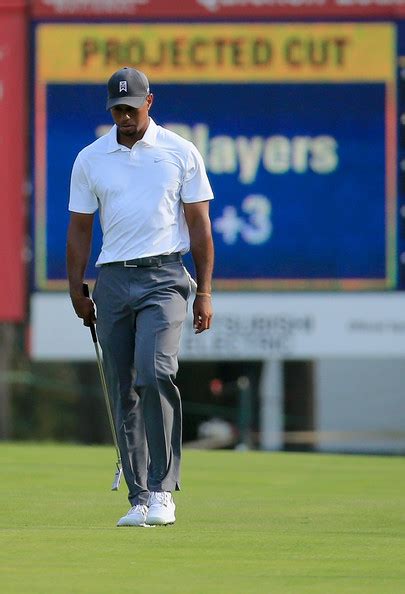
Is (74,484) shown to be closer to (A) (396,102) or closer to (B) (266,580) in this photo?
(B) (266,580)

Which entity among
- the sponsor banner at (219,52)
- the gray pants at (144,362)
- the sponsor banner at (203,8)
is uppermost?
the sponsor banner at (203,8)

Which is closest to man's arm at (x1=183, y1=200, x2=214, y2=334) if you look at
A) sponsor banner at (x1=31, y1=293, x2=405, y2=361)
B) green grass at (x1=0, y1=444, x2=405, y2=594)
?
green grass at (x1=0, y1=444, x2=405, y2=594)

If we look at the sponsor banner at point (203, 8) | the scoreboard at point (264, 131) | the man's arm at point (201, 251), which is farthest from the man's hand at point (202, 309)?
the sponsor banner at point (203, 8)

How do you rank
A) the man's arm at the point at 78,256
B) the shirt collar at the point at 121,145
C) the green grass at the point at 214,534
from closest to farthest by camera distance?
the green grass at the point at 214,534 → the shirt collar at the point at 121,145 → the man's arm at the point at 78,256

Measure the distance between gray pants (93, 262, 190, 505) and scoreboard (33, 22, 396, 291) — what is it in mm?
7947

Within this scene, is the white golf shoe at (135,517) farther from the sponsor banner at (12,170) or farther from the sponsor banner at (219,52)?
the sponsor banner at (219,52)

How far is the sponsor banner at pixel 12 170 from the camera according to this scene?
1518 centimetres

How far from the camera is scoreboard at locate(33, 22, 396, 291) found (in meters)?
15.0

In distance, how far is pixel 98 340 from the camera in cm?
713

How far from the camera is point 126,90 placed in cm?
682

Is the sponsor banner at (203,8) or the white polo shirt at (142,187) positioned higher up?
the sponsor banner at (203,8)

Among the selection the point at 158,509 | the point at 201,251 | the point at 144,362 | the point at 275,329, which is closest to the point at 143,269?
the point at 201,251

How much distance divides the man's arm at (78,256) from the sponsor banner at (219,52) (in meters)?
8.15

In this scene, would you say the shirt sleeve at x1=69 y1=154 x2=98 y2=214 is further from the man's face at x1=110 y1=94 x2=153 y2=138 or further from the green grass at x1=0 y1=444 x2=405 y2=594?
the green grass at x1=0 y1=444 x2=405 y2=594
